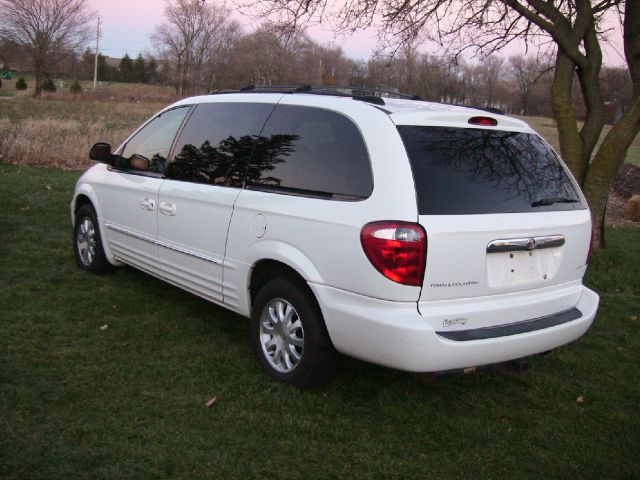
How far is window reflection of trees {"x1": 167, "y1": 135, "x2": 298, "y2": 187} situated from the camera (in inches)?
157

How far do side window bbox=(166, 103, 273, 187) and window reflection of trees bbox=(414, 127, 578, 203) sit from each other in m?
1.30

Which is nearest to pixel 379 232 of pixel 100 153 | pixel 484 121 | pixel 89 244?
pixel 484 121

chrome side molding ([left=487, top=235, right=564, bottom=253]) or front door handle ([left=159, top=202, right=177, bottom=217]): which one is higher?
chrome side molding ([left=487, top=235, right=564, bottom=253])

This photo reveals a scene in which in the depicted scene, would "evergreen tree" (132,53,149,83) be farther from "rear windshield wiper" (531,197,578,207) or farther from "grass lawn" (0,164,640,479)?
"rear windshield wiper" (531,197,578,207)

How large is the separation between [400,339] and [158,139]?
2.95 metres

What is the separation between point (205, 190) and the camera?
171 inches

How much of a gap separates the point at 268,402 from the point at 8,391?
4.77 ft

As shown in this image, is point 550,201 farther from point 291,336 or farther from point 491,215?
point 291,336

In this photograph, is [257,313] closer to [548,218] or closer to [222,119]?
[222,119]

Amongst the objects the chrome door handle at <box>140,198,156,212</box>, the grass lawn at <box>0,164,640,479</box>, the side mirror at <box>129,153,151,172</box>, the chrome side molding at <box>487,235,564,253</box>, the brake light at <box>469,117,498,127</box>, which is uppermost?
the brake light at <box>469,117,498,127</box>

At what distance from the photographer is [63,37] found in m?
55.0

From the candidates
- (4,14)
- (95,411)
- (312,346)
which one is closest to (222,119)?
(312,346)

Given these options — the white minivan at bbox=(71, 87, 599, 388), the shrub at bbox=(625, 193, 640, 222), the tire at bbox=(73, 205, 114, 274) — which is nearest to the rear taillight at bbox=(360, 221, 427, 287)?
the white minivan at bbox=(71, 87, 599, 388)

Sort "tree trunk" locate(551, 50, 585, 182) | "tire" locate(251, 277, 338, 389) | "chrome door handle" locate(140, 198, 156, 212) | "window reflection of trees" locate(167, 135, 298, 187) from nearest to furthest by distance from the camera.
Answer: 1. "tire" locate(251, 277, 338, 389)
2. "window reflection of trees" locate(167, 135, 298, 187)
3. "chrome door handle" locate(140, 198, 156, 212)
4. "tree trunk" locate(551, 50, 585, 182)
